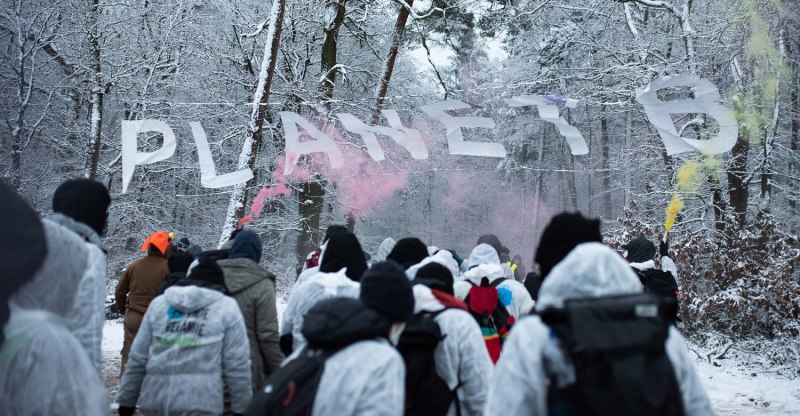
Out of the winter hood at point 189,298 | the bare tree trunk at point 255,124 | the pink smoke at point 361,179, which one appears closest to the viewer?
the winter hood at point 189,298

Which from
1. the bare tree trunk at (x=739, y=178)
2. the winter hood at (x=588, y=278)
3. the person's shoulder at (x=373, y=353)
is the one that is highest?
the bare tree trunk at (x=739, y=178)

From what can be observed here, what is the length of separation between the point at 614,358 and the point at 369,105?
1884cm

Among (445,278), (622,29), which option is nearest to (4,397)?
(445,278)

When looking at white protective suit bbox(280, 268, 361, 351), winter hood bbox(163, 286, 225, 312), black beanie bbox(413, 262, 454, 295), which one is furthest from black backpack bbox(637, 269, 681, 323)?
winter hood bbox(163, 286, 225, 312)

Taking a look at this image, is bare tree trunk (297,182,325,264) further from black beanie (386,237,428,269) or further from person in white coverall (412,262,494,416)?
person in white coverall (412,262,494,416)

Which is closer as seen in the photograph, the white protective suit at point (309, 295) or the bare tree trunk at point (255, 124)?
the white protective suit at point (309, 295)

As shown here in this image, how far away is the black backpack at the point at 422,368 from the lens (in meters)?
3.47

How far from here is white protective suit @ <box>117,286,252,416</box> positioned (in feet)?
13.5

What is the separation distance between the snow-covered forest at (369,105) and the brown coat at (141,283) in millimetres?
2915

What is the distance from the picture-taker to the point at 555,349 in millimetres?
2121

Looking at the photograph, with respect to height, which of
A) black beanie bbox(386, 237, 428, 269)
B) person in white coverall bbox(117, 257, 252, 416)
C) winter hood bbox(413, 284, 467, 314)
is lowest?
person in white coverall bbox(117, 257, 252, 416)

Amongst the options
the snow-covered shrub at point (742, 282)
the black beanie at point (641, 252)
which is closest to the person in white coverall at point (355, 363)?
the black beanie at point (641, 252)

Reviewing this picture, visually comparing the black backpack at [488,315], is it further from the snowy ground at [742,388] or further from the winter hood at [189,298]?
the snowy ground at [742,388]

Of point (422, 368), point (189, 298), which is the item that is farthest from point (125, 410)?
point (422, 368)
